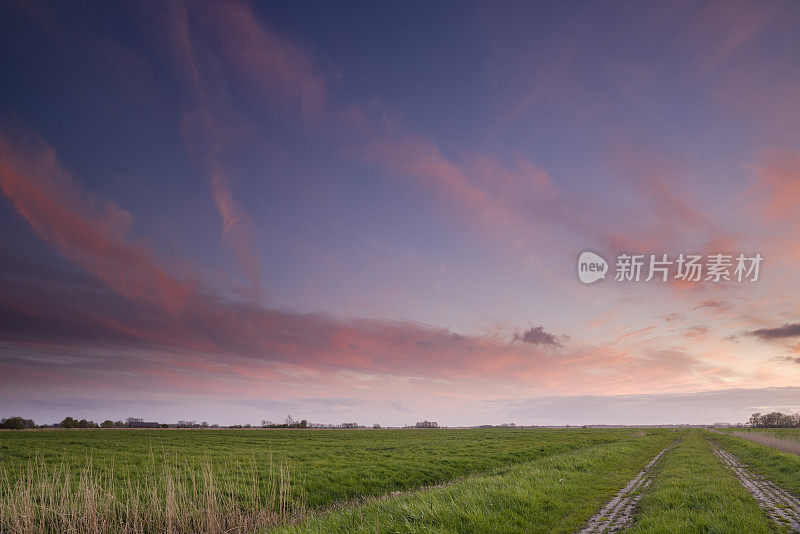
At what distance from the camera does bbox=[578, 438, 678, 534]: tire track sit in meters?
13.5

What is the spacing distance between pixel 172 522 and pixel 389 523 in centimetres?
873

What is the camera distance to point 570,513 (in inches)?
613

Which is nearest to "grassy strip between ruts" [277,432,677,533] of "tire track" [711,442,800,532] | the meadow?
the meadow

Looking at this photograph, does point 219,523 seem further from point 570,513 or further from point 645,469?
point 645,469

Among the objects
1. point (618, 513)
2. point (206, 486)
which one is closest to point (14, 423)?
point (206, 486)

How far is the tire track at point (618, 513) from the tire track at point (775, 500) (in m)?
4.42

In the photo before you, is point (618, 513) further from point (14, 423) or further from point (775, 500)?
point (14, 423)

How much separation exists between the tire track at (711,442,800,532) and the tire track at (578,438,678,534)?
442 cm

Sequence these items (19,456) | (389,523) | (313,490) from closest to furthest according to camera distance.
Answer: (389,523), (313,490), (19,456)

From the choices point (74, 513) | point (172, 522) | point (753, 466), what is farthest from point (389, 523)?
point (753, 466)

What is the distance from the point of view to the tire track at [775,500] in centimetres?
1449

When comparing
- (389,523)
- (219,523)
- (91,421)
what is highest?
(389,523)

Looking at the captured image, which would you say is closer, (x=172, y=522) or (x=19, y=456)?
(x=172, y=522)

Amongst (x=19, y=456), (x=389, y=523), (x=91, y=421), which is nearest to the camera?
(x=389, y=523)
